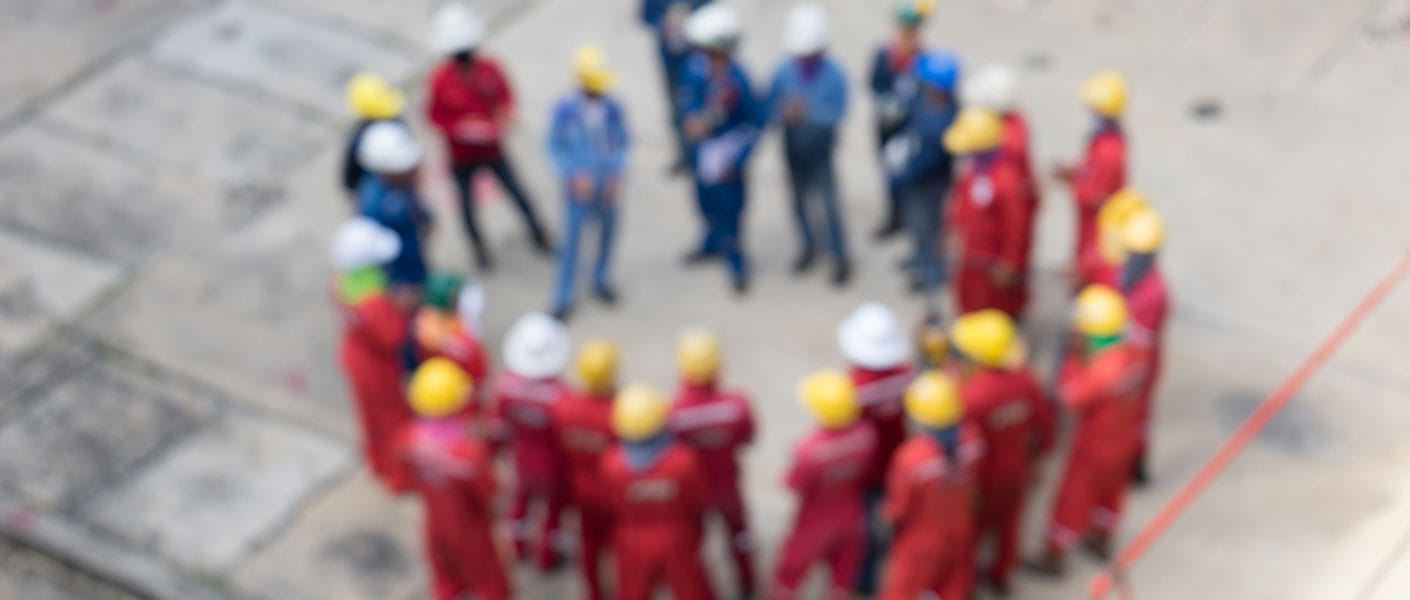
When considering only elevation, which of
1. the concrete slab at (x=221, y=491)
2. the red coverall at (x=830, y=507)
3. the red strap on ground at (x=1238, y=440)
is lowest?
the concrete slab at (x=221, y=491)

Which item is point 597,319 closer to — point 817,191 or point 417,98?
point 817,191

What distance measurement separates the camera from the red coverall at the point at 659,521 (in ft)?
24.1

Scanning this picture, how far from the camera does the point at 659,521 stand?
24.7 feet

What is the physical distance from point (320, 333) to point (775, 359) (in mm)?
2671

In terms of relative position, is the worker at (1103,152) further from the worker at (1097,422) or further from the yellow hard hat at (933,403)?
the yellow hard hat at (933,403)

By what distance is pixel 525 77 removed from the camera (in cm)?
1190

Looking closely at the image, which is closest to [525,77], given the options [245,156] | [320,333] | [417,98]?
[417,98]

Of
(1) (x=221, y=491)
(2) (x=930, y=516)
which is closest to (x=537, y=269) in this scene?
(1) (x=221, y=491)

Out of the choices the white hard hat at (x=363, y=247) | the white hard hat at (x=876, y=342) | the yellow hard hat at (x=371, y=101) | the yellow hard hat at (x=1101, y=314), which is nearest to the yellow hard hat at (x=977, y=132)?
the yellow hard hat at (x=1101, y=314)

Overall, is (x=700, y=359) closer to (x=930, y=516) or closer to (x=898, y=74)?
(x=930, y=516)

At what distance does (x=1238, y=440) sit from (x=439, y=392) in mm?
4323

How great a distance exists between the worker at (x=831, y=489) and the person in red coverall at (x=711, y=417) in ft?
1.01

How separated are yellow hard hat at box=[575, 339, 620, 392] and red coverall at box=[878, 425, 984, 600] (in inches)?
51.2

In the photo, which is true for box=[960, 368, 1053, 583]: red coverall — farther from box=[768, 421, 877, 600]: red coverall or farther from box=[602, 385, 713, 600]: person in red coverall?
box=[602, 385, 713, 600]: person in red coverall
